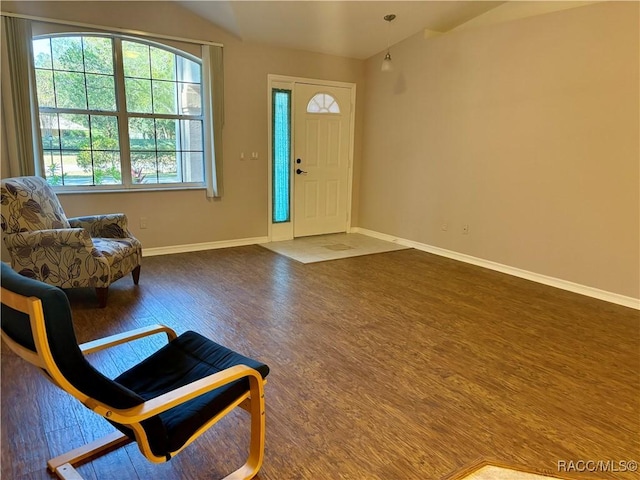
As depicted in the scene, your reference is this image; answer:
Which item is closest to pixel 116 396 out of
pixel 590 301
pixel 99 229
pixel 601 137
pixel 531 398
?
pixel 531 398

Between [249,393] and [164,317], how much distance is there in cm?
A: 180

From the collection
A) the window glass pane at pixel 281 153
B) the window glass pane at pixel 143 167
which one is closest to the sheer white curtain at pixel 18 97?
the window glass pane at pixel 143 167

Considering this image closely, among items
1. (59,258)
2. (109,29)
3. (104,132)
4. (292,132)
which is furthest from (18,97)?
(292,132)

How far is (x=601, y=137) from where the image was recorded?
3.69 meters

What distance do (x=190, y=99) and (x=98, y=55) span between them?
989mm

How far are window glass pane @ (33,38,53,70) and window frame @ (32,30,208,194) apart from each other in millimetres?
52

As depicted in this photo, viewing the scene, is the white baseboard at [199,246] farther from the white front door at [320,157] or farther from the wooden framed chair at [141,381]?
the wooden framed chair at [141,381]

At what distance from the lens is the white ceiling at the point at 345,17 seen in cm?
444

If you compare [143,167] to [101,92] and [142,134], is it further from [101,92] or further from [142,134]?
[101,92]

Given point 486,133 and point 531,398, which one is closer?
point 531,398

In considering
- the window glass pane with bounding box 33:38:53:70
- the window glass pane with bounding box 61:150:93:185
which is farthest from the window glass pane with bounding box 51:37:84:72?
the window glass pane with bounding box 61:150:93:185

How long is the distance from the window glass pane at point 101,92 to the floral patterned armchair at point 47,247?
4.51ft

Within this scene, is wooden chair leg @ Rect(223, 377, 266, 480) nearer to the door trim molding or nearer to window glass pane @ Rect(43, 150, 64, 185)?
window glass pane @ Rect(43, 150, 64, 185)

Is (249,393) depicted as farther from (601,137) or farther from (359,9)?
(359,9)
